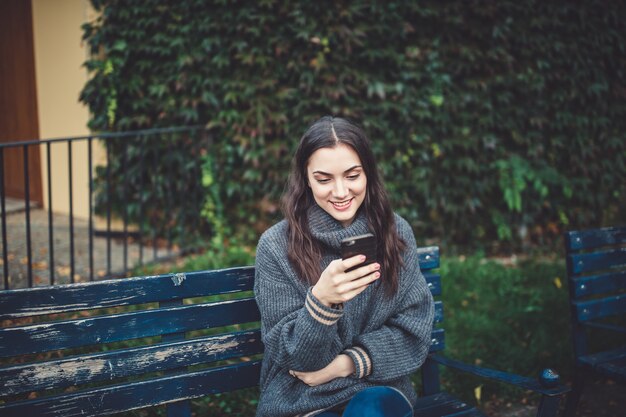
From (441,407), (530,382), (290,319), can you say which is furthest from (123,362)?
(530,382)

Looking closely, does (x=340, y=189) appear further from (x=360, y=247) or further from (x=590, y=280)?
(x=590, y=280)

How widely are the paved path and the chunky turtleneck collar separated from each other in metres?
3.09

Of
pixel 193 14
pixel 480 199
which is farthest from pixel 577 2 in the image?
pixel 193 14

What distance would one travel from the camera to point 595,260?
299 centimetres

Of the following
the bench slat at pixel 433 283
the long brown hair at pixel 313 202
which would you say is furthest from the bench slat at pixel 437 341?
the long brown hair at pixel 313 202

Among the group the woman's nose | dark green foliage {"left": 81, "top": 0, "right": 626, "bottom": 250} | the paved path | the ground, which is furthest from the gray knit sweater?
dark green foliage {"left": 81, "top": 0, "right": 626, "bottom": 250}

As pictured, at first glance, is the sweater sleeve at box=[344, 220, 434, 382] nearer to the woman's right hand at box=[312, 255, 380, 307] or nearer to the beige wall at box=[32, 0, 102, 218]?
the woman's right hand at box=[312, 255, 380, 307]

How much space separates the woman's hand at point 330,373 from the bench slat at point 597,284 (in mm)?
1425

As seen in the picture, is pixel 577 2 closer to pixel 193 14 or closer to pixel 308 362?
pixel 193 14

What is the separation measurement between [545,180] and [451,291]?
6.58ft

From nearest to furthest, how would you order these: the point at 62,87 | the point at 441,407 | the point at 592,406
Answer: the point at 441,407
the point at 592,406
the point at 62,87

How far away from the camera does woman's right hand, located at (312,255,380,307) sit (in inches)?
68.7

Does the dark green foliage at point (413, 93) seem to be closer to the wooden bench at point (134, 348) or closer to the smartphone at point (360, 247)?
the wooden bench at point (134, 348)

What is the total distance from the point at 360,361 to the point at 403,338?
0.65ft
